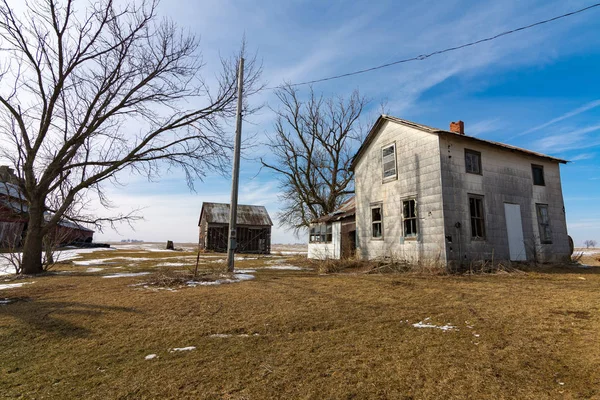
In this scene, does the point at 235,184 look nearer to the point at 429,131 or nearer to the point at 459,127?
the point at 429,131

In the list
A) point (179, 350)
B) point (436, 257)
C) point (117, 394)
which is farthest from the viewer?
point (436, 257)

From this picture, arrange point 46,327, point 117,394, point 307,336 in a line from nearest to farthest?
point 117,394
point 307,336
point 46,327

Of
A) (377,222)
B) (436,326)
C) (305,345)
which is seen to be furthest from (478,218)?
(305,345)

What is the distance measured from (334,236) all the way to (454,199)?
822 cm

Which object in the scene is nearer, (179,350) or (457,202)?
(179,350)

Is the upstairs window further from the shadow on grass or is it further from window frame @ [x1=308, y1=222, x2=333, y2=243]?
the shadow on grass

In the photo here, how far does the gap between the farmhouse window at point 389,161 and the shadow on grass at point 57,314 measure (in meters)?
11.4

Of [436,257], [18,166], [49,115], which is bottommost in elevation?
[436,257]

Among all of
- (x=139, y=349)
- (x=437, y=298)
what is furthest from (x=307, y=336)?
(x=437, y=298)

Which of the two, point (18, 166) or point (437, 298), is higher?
point (18, 166)

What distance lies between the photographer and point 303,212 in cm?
2712

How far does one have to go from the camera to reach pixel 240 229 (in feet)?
114

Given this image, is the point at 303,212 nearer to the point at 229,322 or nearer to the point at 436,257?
the point at 436,257

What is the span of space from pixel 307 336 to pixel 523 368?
241 centimetres
